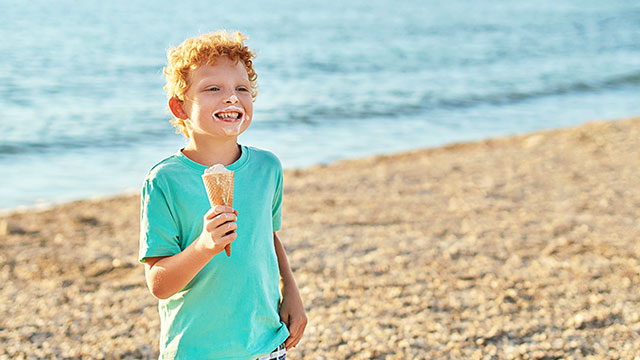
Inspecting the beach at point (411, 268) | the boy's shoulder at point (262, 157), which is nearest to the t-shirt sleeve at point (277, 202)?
the boy's shoulder at point (262, 157)

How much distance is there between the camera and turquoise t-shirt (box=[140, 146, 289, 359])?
210 cm

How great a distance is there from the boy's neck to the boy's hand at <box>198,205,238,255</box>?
1.04 ft

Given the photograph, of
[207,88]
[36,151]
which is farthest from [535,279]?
[36,151]

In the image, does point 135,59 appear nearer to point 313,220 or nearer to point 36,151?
point 36,151

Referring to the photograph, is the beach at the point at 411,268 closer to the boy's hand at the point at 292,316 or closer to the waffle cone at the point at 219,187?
the boy's hand at the point at 292,316

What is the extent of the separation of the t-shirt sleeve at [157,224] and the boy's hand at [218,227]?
20cm

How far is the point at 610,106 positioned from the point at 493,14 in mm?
30122

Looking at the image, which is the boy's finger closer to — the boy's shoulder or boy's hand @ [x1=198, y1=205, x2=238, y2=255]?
boy's hand @ [x1=198, y1=205, x2=238, y2=255]

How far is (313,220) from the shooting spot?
270 inches

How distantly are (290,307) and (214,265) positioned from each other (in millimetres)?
383

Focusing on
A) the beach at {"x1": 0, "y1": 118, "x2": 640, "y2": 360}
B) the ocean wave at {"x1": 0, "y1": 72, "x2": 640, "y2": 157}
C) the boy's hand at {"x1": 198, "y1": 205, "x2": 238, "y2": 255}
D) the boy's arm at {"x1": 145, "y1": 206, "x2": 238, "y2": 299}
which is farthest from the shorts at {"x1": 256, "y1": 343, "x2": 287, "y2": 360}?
the ocean wave at {"x1": 0, "y1": 72, "x2": 640, "y2": 157}

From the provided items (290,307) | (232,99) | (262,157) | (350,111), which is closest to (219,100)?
(232,99)

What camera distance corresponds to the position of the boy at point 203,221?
2.10 metres

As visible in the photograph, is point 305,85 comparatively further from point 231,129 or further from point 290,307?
point 231,129
